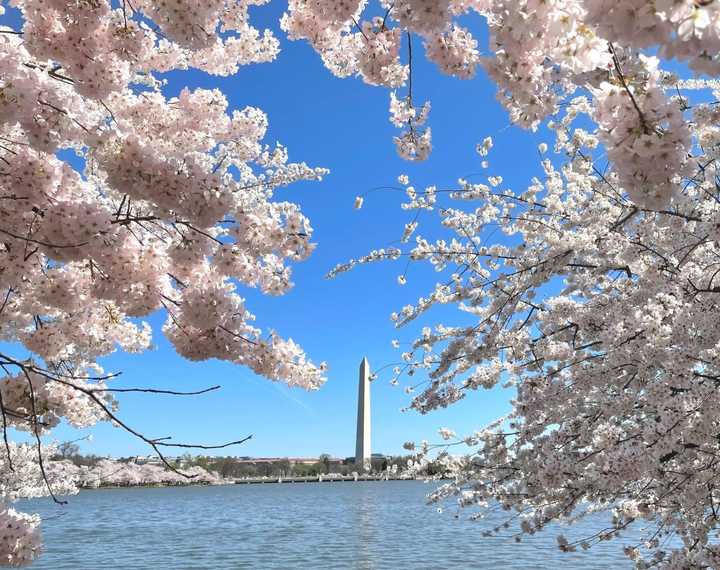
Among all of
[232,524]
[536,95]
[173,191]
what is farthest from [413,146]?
[232,524]

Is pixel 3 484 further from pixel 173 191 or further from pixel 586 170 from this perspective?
pixel 586 170

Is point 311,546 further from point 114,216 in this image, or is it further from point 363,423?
point 363,423

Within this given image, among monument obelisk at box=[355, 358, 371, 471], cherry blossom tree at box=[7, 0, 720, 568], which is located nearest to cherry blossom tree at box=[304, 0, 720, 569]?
cherry blossom tree at box=[7, 0, 720, 568]

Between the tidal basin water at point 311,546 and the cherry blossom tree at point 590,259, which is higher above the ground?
the cherry blossom tree at point 590,259

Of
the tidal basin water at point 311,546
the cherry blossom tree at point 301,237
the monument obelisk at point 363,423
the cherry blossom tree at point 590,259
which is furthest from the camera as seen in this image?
the monument obelisk at point 363,423

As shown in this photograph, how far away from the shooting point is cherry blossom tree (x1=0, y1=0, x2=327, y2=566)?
3.54 m

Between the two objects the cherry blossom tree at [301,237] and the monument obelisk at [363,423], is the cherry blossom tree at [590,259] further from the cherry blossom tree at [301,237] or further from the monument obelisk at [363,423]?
the monument obelisk at [363,423]

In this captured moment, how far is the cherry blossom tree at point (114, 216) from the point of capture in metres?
3.54

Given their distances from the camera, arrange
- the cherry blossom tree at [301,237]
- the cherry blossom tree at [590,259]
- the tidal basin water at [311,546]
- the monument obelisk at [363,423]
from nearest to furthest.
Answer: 1. the cherry blossom tree at [590,259]
2. the cherry blossom tree at [301,237]
3. the tidal basin water at [311,546]
4. the monument obelisk at [363,423]

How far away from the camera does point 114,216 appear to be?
4281 millimetres

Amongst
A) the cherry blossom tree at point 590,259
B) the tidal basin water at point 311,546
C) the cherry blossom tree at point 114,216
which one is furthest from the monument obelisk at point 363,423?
the cherry blossom tree at point 114,216

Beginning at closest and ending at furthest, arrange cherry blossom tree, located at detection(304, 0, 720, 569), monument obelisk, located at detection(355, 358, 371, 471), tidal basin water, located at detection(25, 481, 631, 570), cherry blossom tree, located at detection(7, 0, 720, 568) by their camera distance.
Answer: cherry blossom tree, located at detection(304, 0, 720, 569) < cherry blossom tree, located at detection(7, 0, 720, 568) < tidal basin water, located at detection(25, 481, 631, 570) < monument obelisk, located at detection(355, 358, 371, 471)

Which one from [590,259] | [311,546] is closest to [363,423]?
[311,546]

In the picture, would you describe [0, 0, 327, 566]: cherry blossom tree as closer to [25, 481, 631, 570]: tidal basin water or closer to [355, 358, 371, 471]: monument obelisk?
[25, 481, 631, 570]: tidal basin water
